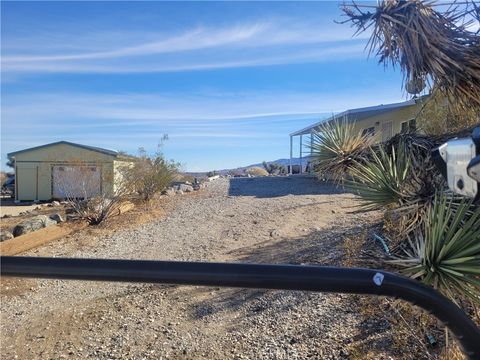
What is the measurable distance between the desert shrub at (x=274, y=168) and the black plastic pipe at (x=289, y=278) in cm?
3588

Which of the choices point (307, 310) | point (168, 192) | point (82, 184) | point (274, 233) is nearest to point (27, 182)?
point (168, 192)

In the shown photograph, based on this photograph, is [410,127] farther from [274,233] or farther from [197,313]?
[197,313]

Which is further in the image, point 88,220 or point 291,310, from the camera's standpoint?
point 88,220

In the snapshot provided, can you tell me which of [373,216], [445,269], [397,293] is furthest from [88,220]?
[397,293]

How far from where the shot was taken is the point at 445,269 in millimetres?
3676

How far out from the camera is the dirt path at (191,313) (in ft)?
16.5

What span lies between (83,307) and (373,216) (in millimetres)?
6296

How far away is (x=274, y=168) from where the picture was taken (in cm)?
4203

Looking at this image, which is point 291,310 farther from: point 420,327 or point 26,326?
point 26,326

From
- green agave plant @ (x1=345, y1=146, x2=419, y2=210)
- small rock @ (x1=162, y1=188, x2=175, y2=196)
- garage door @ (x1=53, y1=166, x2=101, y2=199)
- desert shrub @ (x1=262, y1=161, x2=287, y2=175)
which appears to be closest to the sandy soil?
green agave plant @ (x1=345, y1=146, x2=419, y2=210)

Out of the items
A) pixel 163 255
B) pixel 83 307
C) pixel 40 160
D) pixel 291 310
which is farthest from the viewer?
pixel 40 160

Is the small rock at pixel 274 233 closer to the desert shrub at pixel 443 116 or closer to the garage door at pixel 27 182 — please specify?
the desert shrub at pixel 443 116

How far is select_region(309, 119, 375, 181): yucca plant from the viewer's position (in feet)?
A: 23.2

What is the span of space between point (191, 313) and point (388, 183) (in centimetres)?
310
